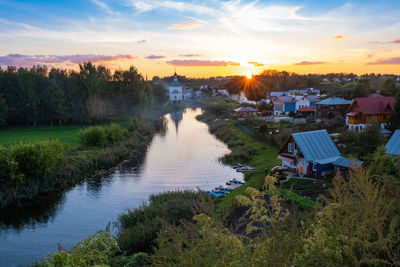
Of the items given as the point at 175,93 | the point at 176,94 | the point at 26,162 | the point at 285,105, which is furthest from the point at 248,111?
the point at 175,93

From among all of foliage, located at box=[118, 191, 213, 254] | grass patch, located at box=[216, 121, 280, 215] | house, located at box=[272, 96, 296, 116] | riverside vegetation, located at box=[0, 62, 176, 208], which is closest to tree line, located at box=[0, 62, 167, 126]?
riverside vegetation, located at box=[0, 62, 176, 208]

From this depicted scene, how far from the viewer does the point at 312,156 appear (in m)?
23.3

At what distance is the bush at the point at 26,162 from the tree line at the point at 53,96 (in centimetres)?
3329

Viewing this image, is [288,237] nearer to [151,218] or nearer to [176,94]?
[151,218]

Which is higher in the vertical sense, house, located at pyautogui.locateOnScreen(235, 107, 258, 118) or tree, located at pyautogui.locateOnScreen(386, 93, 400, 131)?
tree, located at pyautogui.locateOnScreen(386, 93, 400, 131)

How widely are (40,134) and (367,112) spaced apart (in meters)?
48.3

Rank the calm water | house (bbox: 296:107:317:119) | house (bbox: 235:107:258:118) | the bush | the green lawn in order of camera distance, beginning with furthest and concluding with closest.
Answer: house (bbox: 235:107:258:118) → house (bbox: 296:107:317:119) → the green lawn → the bush → the calm water

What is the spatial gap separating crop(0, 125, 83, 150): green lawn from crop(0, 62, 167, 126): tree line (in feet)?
9.68

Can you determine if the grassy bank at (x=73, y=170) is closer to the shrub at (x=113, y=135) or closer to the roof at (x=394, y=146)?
the shrub at (x=113, y=135)

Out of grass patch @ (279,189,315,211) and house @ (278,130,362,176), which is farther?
house @ (278,130,362,176)

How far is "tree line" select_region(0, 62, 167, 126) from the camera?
56.4m

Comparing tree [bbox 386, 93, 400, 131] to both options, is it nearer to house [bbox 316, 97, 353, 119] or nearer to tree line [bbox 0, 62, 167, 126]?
house [bbox 316, 97, 353, 119]

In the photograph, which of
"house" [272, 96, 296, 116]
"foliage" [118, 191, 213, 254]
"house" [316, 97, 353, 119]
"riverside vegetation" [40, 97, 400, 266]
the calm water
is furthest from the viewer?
"house" [272, 96, 296, 116]

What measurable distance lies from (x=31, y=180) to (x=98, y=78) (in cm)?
3992
